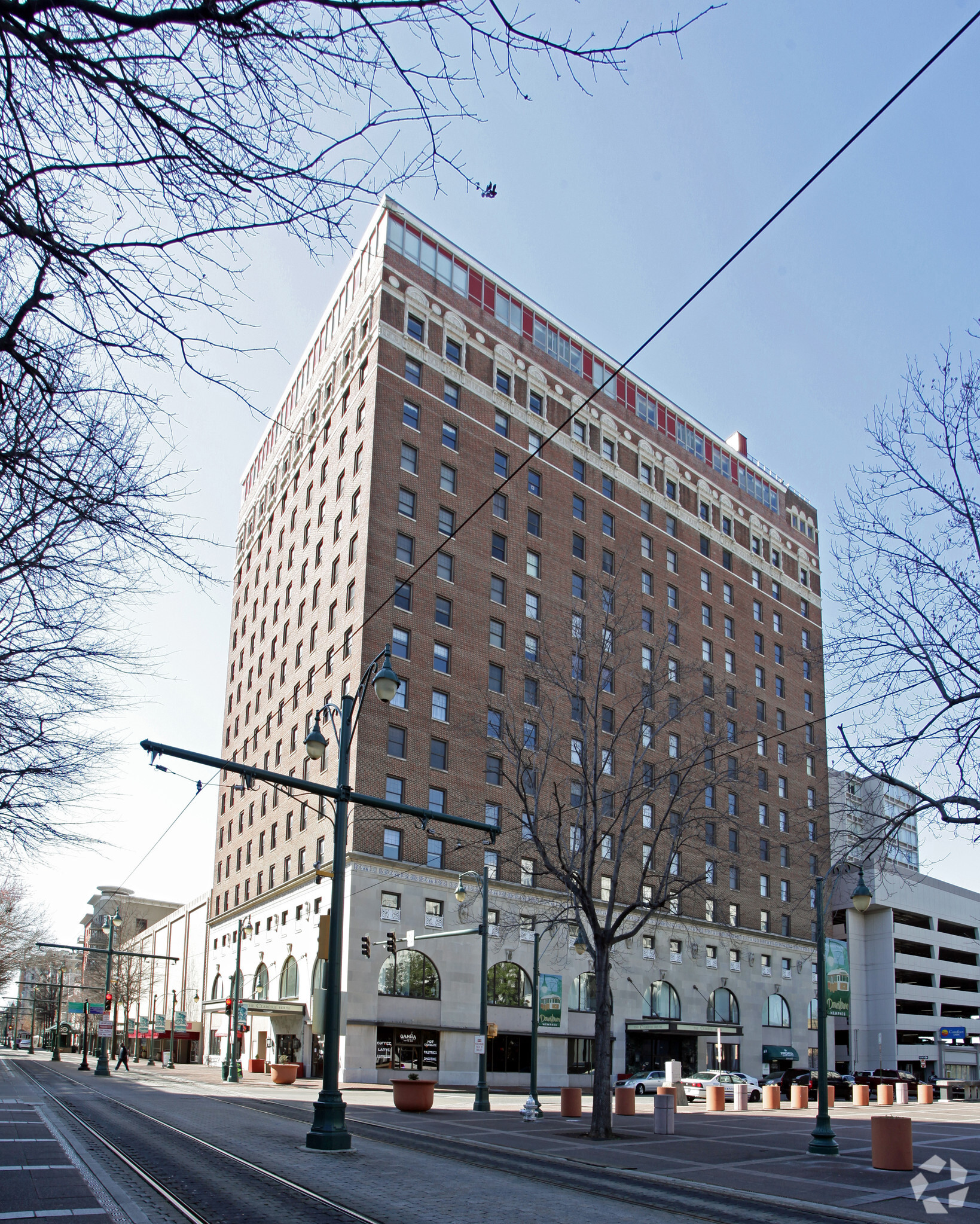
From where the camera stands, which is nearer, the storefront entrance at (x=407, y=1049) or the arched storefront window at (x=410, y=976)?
the storefront entrance at (x=407, y=1049)

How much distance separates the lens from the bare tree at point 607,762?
29422mm

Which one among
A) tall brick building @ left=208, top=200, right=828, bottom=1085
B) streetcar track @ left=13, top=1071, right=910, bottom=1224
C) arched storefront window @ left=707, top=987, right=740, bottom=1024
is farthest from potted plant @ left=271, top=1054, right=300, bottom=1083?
arched storefront window @ left=707, top=987, right=740, bottom=1024

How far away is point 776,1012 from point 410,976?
110 ft

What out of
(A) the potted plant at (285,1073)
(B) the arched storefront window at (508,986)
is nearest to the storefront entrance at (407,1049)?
(A) the potted plant at (285,1073)

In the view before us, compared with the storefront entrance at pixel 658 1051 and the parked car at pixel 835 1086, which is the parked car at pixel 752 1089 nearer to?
the parked car at pixel 835 1086

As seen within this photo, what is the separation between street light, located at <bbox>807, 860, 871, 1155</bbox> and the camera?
21766 millimetres

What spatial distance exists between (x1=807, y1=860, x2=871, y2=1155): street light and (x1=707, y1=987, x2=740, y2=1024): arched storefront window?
42778mm

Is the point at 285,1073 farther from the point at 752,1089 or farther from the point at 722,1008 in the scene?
the point at 722,1008

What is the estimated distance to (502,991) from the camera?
5266 cm

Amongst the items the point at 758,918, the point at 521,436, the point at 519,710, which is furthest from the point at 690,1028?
the point at 521,436

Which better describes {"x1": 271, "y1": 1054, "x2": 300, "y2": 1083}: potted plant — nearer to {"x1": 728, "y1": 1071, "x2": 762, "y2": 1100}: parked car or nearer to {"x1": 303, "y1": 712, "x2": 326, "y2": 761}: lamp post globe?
{"x1": 728, "y1": 1071, "x2": 762, "y2": 1100}: parked car

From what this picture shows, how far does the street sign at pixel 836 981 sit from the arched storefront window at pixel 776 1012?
666cm

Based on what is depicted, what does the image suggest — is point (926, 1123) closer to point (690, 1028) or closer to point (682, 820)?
point (682, 820)

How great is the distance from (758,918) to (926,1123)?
3792 centimetres
